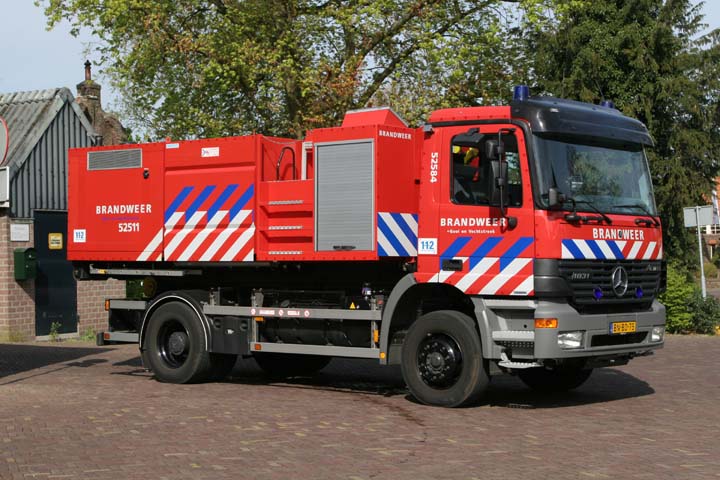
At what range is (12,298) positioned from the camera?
22078mm

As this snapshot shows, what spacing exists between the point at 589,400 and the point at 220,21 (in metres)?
15.3

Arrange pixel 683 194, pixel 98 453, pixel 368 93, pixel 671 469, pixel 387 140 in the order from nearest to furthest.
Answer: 1. pixel 671 469
2. pixel 98 453
3. pixel 387 140
4. pixel 368 93
5. pixel 683 194

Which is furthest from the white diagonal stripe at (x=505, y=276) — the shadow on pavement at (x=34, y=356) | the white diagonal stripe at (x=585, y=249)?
the shadow on pavement at (x=34, y=356)

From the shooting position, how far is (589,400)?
12.3 m

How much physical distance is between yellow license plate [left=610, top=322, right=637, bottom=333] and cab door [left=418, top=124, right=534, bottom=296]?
1.08 m

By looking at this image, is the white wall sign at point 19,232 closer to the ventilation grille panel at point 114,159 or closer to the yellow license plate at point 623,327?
the ventilation grille panel at point 114,159

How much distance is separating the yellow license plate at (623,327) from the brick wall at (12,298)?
14.3 meters

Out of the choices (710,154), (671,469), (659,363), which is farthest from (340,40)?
(671,469)

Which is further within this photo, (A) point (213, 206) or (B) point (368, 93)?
(B) point (368, 93)

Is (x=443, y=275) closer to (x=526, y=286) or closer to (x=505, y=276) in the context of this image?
(x=505, y=276)

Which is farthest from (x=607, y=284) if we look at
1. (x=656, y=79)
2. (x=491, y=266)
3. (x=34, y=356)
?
(x=656, y=79)

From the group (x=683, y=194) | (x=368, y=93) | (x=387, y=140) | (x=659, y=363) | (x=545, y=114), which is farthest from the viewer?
(x=683, y=194)

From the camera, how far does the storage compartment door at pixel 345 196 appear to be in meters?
12.1

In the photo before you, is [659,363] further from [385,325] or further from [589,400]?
[385,325]
